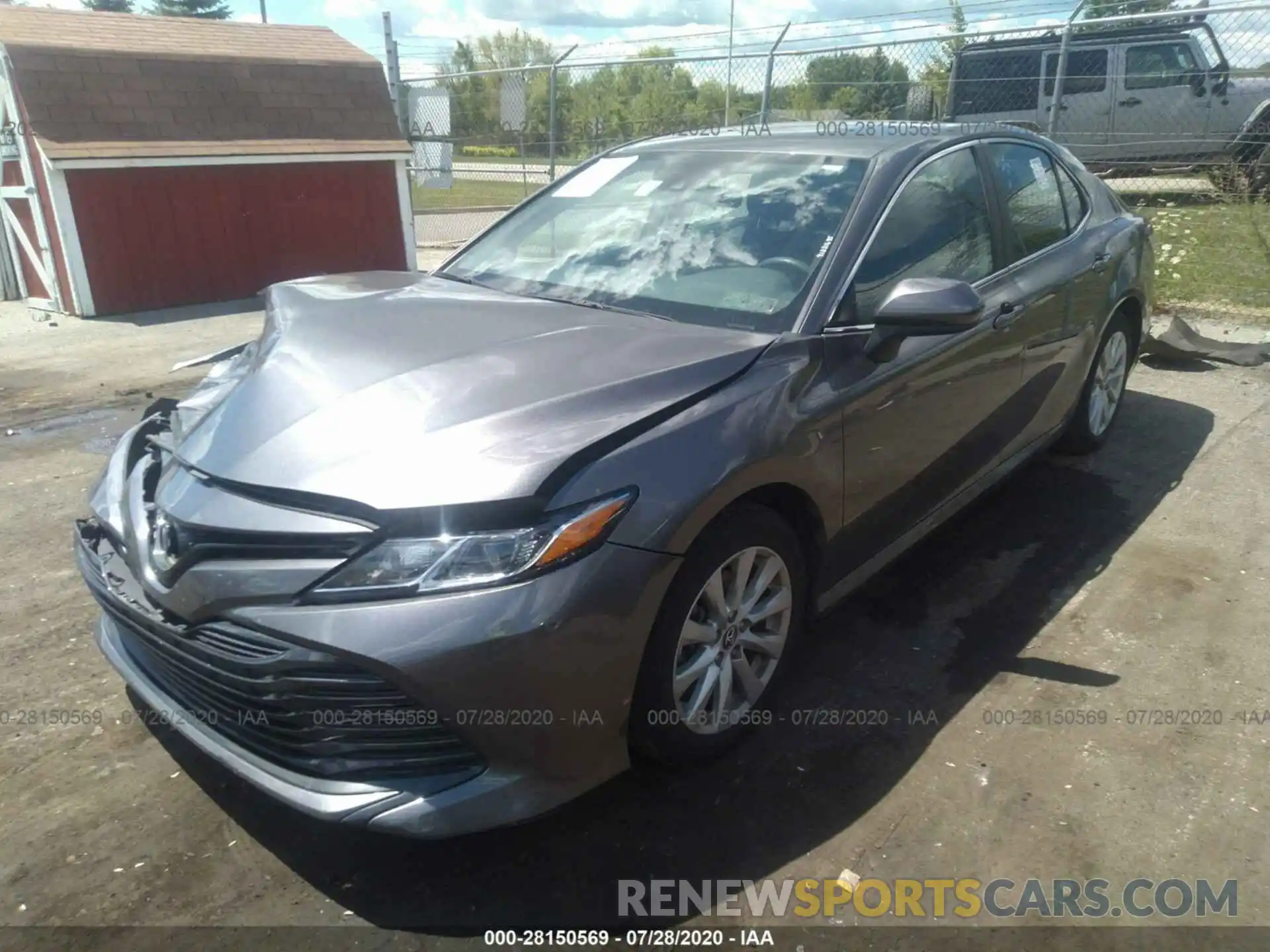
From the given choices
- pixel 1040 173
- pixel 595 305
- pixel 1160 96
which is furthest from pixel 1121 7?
pixel 595 305

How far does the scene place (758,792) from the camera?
274 cm

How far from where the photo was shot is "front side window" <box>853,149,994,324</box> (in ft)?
10.4

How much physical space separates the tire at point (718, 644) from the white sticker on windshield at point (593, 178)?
5.90 ft

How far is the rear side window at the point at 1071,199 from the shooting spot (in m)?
4.56

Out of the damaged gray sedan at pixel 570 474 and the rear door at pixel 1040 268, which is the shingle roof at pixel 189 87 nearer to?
the damaged gray sedan at pixel 570 474

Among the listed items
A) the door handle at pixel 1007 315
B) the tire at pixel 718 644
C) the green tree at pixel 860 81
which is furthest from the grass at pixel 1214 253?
the tire at pixel 718 644

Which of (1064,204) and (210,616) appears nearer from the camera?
(210,616)

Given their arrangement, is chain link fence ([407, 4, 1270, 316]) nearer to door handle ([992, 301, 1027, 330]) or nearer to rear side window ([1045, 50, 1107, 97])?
rear side window ([1045, 50, 1107, 97])

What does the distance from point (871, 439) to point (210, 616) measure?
1.94 m

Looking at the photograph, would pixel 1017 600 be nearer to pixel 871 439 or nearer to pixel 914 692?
pixel 914 692

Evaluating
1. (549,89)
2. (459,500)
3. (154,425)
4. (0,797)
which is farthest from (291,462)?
(549,89)

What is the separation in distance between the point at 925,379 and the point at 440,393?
165 centimetres

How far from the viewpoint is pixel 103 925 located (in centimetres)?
232

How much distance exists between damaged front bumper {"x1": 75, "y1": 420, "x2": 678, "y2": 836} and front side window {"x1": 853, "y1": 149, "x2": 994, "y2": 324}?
1.35 metres
